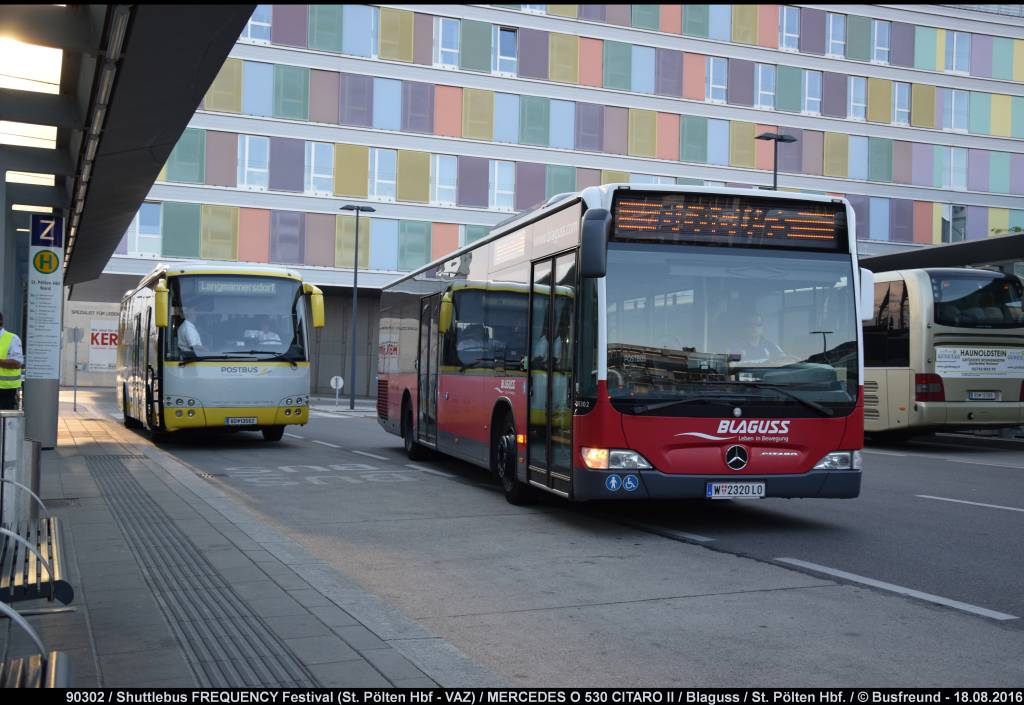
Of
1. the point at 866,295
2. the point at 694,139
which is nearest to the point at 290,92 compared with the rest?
the point at 694,139

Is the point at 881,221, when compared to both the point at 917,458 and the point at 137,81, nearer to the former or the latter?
the point at 917,458

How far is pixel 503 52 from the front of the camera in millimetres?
51656

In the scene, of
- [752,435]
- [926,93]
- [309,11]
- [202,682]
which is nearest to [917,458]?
[752,435]

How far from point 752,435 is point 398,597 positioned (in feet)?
12.4

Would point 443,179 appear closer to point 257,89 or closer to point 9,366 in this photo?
point 257,89

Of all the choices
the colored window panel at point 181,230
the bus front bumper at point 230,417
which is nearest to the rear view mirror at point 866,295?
the bus front bumper at point 230,417

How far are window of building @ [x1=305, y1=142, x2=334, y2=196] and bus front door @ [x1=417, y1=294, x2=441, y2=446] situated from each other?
1339 inches

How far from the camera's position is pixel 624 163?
53.3 metres

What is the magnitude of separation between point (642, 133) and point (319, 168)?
51.9 ft

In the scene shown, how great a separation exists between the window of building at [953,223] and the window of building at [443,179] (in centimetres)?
2622

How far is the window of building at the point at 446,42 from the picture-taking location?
166ft

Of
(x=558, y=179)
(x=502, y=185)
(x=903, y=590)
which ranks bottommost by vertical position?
(x=903, y=590)

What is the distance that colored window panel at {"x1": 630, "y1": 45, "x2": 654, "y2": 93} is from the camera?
→ 53406mm

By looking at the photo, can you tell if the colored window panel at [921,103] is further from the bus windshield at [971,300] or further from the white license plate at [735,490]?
the white license plate at [735,490]
